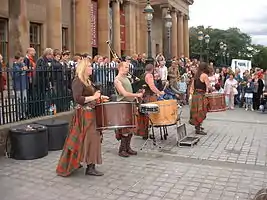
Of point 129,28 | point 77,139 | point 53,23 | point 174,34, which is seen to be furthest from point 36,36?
point 174,34

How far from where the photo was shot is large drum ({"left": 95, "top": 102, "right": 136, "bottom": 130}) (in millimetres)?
5699

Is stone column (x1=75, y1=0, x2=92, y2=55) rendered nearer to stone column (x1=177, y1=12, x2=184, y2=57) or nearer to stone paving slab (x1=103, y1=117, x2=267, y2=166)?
stone paving slab (x1=103, y1=117, x2=267, y2=166)

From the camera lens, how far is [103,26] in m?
23.3

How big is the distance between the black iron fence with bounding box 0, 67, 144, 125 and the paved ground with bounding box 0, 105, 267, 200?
1203 millimetres

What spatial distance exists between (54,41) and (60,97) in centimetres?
857

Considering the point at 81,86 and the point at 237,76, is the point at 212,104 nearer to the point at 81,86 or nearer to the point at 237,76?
the point at 81,86

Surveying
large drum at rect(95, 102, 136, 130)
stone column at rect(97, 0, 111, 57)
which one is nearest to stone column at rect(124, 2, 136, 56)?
stone column at rect(97, 0, 111, 57)

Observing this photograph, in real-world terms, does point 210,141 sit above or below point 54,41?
below

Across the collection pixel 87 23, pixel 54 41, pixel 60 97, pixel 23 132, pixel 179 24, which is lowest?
pixel 23 132

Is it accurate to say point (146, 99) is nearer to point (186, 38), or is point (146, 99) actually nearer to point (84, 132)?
point (84, 132)

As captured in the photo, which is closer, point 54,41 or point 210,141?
point 210,141

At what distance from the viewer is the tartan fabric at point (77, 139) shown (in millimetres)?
5691

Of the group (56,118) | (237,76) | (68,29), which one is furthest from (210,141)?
(68,29)

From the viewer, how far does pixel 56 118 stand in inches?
346
